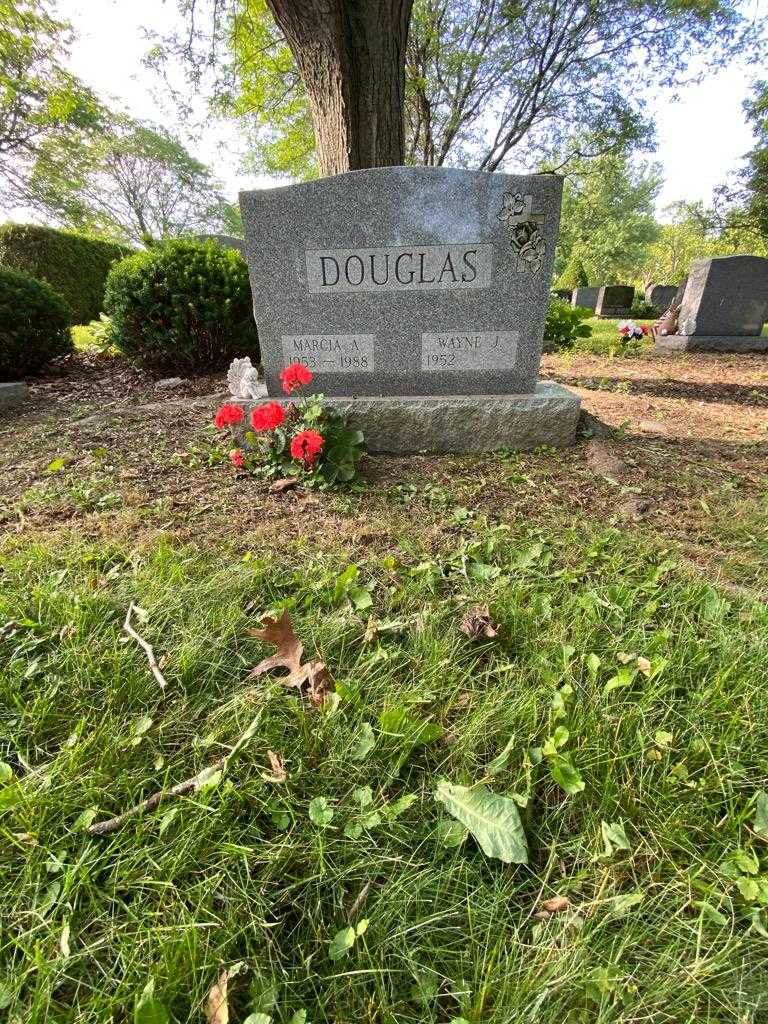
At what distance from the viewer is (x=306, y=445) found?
8.04 ft

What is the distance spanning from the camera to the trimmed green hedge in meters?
7.57

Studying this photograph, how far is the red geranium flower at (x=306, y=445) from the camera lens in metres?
2.38

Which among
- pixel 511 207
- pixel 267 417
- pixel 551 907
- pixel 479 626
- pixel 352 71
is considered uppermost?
pixel 352 71

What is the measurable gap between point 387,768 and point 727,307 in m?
9.50

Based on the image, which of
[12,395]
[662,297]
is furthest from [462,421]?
[662,297]

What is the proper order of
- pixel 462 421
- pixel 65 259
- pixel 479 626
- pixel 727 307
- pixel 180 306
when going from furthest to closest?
pixel 65 259 < pixel 727 307 < pixel 180 306 < pixel 462 421 < pixel 479 626

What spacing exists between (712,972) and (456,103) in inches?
560

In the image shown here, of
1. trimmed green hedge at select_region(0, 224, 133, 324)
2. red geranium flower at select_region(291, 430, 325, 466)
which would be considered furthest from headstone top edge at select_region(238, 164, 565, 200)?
trimmed green hedge at select_region(0, 224, 133, 324)

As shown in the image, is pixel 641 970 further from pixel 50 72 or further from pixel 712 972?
pixel 50 72

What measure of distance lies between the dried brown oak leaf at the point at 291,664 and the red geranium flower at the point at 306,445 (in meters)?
1.10

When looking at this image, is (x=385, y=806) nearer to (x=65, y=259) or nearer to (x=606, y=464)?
(x=606, y=464)

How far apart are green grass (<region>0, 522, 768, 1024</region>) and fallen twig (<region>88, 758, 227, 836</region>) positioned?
21 millimetres

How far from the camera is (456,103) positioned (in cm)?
1070

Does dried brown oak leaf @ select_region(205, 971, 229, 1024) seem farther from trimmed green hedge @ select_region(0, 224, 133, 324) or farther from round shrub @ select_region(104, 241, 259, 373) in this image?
trimmed green hedge @ select_region(0, 224, 133, 324)
